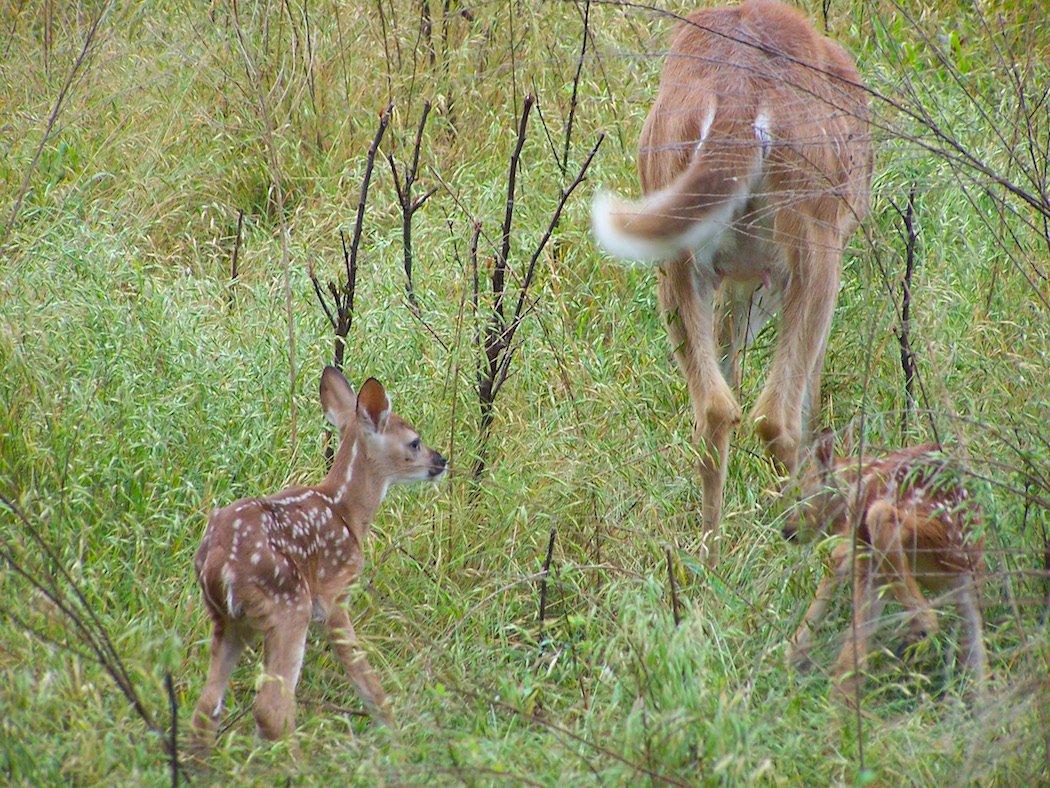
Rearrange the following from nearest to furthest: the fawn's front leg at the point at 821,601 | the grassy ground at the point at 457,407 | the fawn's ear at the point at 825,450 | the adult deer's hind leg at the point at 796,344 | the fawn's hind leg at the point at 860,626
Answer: the grassy ground at the point at 457,407 → the fawn's hind leg at the point at 860,626 → the fawn's front leg at the point at 821,601 → the fawn's ear at the point at 825,450 → the adult deer's hind leg at the point at 796,344

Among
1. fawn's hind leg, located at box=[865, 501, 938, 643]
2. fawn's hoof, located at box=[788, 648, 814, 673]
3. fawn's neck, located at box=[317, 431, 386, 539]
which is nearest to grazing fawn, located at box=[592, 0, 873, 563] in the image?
fawn's hoof, located at box=[788, 648, 814, 673]

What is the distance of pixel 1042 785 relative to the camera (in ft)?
10.7

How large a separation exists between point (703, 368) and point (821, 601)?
3.30 ft

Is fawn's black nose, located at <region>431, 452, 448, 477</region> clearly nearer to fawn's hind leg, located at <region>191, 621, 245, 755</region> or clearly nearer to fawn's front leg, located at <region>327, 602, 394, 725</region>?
fawn's front leg, located at <region>327, 602, 394, 725</region>

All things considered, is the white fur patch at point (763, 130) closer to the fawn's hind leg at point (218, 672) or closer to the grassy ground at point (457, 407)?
the grassy ground at point (457, 407)

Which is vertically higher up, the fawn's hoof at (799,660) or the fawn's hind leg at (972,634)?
the fawn's hind leg at (972,634)

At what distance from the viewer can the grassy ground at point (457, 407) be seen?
3.46 metres

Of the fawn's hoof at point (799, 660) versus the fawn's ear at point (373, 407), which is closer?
the fawn's hoof at point (799, 660)

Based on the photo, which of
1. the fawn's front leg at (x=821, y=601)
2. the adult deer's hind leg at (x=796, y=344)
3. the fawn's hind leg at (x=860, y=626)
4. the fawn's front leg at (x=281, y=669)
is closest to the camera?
the fawn's front leg at (x=281, y=669)

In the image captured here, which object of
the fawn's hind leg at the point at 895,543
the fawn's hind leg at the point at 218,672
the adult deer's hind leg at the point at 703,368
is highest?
the adult deer's hind leg at the point at 703,368

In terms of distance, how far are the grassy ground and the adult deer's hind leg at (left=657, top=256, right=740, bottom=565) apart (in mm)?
143

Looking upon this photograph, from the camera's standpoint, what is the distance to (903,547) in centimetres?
398

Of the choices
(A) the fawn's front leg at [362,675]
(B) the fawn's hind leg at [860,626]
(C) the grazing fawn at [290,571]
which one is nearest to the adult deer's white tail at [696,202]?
(C) the grazing fawn at [290,571]

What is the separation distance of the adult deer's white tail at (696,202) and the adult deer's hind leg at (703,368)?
31cm
